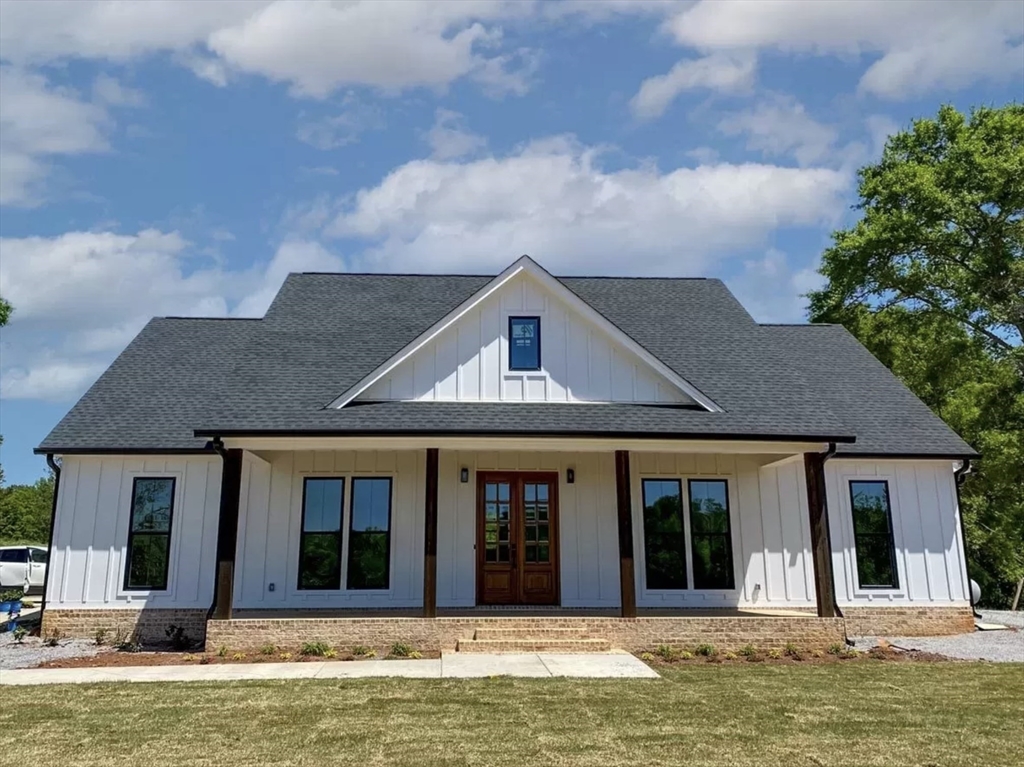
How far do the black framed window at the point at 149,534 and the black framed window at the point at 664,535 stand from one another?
8715mm

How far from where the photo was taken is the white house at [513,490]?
12.4 meters

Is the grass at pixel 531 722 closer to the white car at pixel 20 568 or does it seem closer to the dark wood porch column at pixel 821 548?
the dark wood porch column at pixel 821 548

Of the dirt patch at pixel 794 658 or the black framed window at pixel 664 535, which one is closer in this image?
the dirt patch at pixel 794 658

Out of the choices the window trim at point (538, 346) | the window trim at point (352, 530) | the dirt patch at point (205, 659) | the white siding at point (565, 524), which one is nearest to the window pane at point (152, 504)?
the dirt patch at point (205, 659)

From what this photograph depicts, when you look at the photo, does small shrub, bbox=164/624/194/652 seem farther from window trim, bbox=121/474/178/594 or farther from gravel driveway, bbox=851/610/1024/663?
gravel driveway, bbox=851/610/1024/663

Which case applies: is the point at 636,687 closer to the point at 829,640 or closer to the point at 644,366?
the point at 829,640

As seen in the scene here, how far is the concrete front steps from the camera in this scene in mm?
11117

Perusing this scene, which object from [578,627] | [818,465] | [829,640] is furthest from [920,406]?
[578,627]

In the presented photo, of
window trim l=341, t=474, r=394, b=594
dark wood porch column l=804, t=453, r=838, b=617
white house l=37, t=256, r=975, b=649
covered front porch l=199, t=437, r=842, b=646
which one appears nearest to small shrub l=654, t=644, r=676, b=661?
white house l=37, t=256, r=975, b=649

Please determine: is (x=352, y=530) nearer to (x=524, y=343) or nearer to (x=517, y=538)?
(x=517, y=538)

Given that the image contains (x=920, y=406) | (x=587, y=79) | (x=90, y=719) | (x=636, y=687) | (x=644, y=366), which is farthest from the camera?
(x=920, y=406)

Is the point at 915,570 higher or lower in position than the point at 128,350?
lower

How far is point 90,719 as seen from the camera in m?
7.34

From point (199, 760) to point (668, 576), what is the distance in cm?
960
